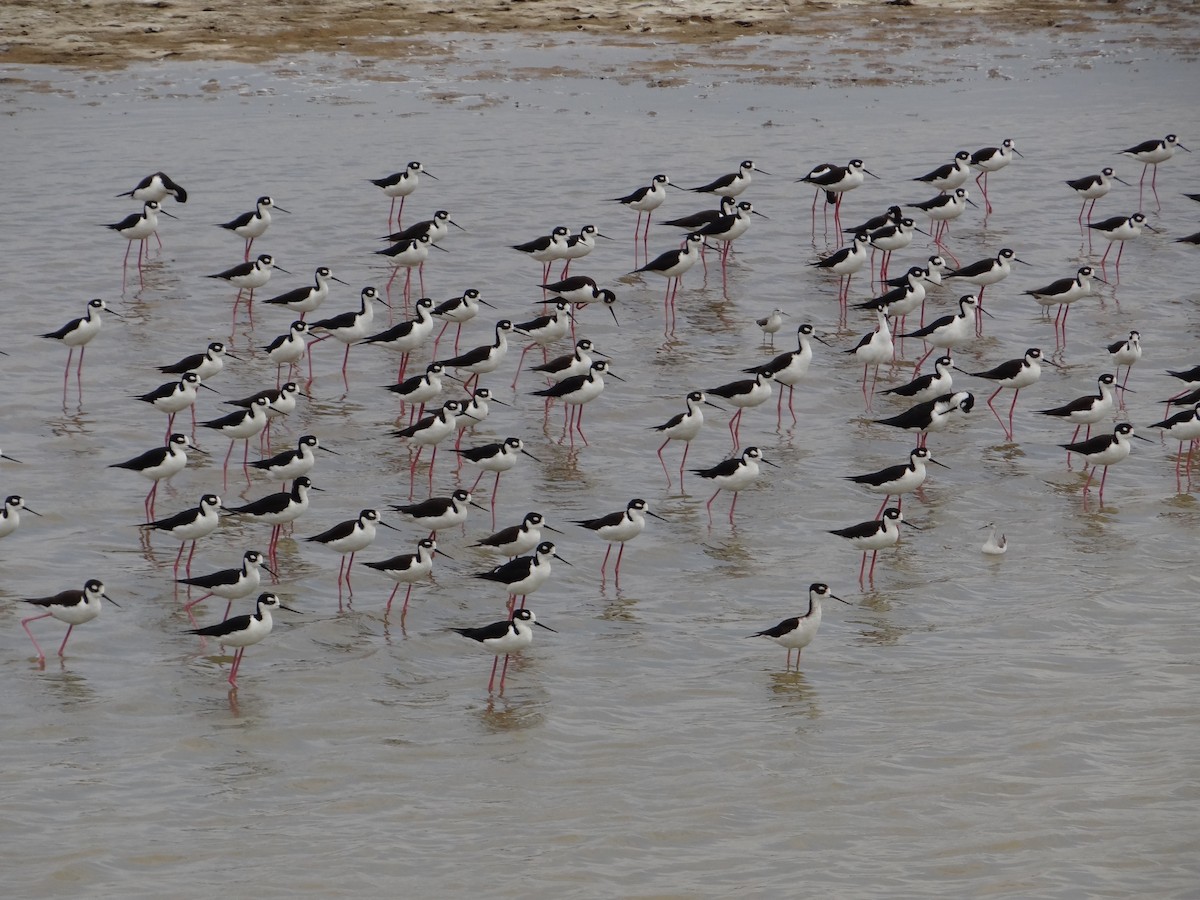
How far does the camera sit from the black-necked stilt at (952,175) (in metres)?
20.2

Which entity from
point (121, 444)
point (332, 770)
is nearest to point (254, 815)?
point (332, 770)

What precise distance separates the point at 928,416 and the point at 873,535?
2.51 m

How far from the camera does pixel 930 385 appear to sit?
14617 millimetres

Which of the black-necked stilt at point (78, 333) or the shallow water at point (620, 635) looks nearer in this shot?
the shallow water at point (620, 635)

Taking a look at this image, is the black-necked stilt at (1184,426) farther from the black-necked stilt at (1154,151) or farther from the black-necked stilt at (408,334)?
the black-necked stilt at (1154,151)

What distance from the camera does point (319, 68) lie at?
2669cm

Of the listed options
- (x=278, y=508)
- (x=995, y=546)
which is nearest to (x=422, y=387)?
(x=278, y=508)

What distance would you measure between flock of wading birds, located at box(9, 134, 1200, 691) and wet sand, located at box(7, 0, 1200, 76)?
7903 mm

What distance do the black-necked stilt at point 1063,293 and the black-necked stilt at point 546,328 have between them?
4603mm

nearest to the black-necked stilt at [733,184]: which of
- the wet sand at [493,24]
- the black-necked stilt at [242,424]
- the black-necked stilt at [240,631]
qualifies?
the black-necked stilt at [242,424]

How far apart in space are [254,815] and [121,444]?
5818 mm

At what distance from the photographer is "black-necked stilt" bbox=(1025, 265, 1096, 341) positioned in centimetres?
1650

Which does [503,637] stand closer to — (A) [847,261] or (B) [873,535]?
(B) [873,535]

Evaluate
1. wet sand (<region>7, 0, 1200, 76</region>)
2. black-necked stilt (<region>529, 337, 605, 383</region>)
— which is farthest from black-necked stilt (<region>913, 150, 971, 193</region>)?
wet sand (<region>7, 0, 1200, 76</region>)
